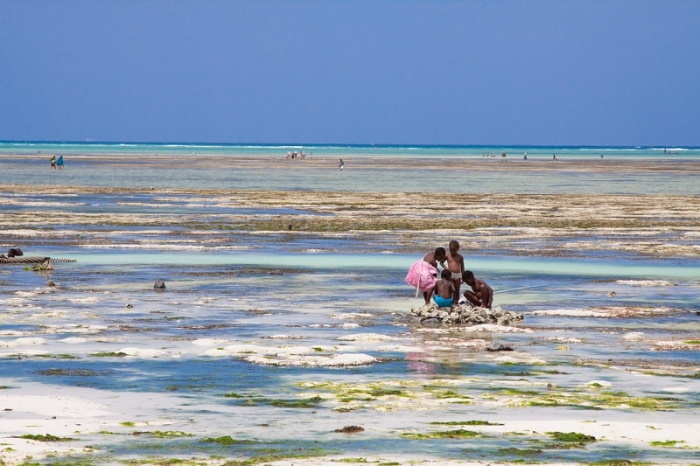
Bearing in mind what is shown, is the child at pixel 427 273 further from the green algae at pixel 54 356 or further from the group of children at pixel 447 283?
the green algae at pixel 54 356

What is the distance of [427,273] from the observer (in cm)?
2153

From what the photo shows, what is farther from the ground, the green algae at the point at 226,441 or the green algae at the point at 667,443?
the green algae at the point at 226,441

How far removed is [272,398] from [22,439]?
3000 millimetres

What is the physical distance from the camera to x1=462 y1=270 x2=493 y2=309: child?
20406 millimetres

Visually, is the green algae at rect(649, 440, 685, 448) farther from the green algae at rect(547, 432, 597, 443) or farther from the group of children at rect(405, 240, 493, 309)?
the group of children at rect(405, 240, 493, 309)

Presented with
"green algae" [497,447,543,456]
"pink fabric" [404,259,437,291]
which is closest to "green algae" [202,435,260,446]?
"green algae" [497,447,543,456]

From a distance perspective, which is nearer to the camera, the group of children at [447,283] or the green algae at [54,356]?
the green algae at [54,356]

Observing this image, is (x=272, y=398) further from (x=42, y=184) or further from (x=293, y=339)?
(x=42, y=184)

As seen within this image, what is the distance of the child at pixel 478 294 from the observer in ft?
66.9

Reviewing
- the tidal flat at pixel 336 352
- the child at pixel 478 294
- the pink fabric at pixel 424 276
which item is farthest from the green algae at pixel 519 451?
the pink fabric at pixel 424 276

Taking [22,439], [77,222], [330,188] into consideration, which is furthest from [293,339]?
[330,188]

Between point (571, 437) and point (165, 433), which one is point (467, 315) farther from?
point (165, 433)

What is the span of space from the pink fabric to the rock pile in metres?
1.39

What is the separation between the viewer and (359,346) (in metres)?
17.4
